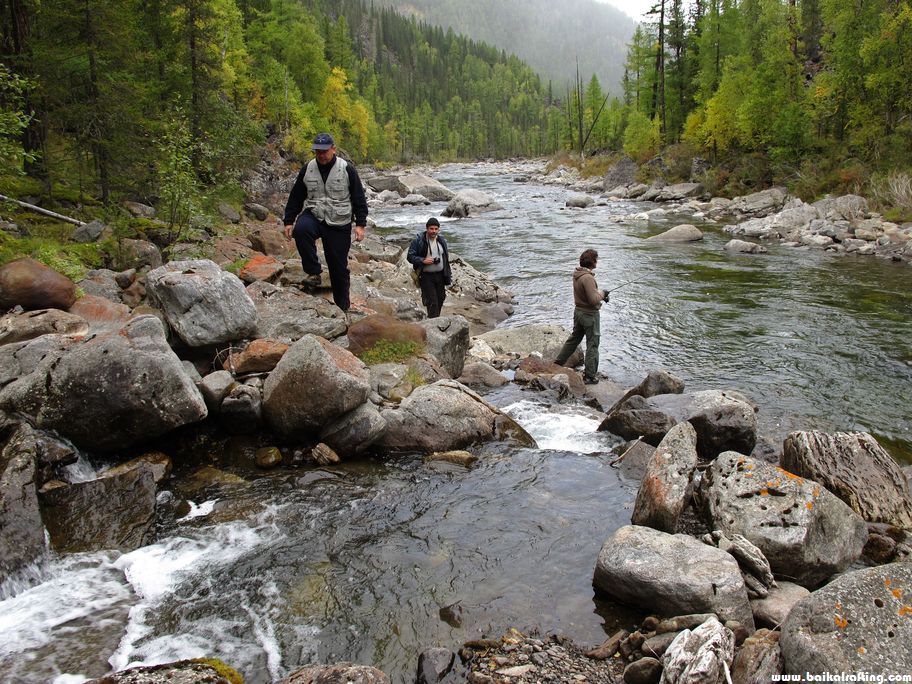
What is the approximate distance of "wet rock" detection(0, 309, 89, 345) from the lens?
7258 millimetres

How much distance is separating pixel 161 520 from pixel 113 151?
11.4m

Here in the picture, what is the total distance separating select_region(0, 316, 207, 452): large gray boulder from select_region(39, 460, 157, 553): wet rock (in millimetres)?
524

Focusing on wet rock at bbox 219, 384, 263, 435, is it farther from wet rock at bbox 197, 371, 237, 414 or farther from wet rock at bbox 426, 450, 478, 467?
wet rock at bbox 426, 450, 478, 467

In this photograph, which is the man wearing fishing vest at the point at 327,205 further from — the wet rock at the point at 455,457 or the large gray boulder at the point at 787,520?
the large gray boulder at the point at 787,520

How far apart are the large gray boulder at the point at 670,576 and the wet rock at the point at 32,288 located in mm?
7887

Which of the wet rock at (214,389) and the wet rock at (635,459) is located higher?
the wet rock at (214,389)

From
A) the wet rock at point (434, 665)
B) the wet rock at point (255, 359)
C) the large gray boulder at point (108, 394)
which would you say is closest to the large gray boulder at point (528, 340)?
the wet rock at point (255, 359)

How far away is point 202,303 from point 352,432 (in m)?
2.73

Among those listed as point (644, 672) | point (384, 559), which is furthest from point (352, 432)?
point (644, 672)

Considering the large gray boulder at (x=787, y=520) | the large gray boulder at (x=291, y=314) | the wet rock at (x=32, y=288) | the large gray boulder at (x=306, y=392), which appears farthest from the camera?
the large gray boulder at (x=291, y=314)

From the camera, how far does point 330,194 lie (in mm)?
8898

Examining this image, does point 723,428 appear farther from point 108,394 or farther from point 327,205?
point 108,394

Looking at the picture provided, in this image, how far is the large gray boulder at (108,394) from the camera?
5.88m

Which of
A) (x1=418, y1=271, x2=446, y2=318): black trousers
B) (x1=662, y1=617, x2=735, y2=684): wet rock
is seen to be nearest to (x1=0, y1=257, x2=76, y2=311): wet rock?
(x1=418, y1=271, x2=446, y2=318): black trousers
